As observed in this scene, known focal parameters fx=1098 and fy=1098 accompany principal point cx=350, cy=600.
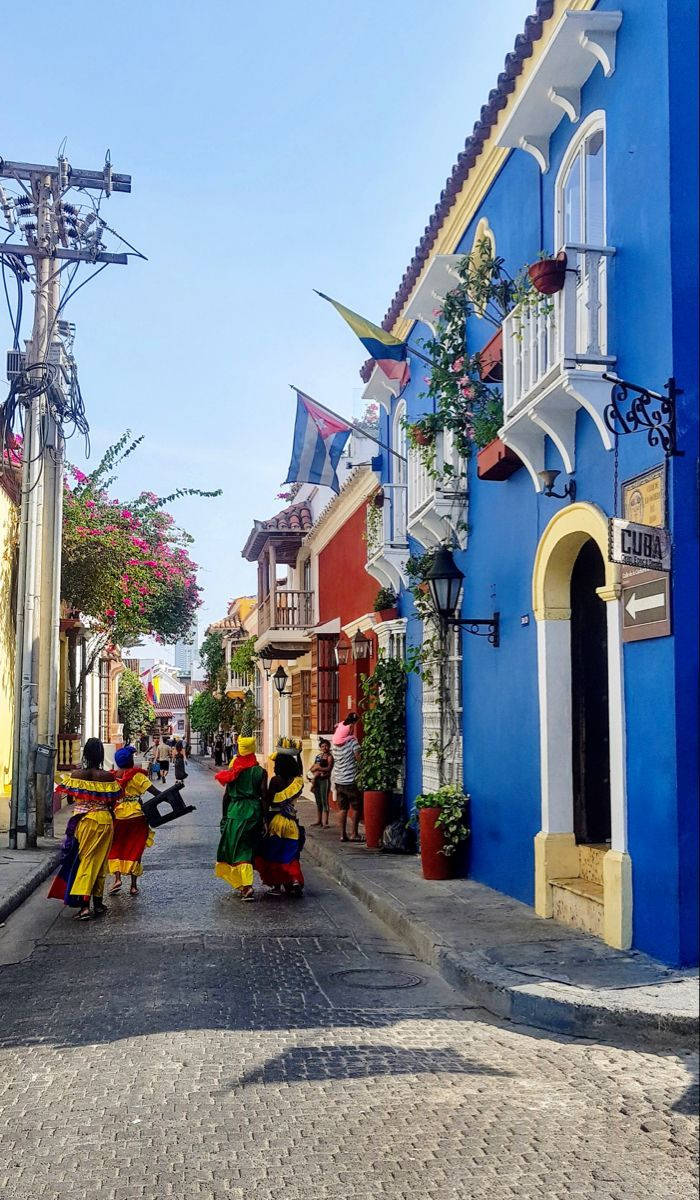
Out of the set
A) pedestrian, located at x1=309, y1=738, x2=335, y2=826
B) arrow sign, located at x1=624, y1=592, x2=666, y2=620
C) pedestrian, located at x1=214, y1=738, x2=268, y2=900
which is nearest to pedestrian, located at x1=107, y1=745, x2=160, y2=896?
pedestrian, located at x1=214, y1=738, x2=268, y2=900

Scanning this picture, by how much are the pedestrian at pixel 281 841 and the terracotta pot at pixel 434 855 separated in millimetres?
1272

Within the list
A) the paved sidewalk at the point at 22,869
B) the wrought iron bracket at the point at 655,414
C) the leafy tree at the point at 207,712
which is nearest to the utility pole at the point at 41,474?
the paved sidewalk at the point at 22,869

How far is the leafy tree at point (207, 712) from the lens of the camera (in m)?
54.1

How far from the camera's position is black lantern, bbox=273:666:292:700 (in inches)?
1143

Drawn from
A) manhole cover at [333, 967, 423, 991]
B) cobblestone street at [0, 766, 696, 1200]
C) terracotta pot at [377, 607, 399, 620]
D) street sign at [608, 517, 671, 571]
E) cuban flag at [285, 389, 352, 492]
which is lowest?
manhole cover at [333, 967, 423, 991]

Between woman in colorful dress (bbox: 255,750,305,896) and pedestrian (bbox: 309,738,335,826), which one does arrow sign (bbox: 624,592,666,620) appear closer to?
woman in colorful dress (bbox: 255,750,305,896)

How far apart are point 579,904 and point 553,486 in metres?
3.30

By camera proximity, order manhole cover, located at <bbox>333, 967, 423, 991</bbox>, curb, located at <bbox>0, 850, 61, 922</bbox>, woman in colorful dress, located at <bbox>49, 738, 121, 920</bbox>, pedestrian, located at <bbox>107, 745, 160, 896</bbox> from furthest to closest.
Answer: pedestrian, located at <bbox>107, 745, 160, 896</bbox>, curb, located at <bbox>0, 850, 61, 922</bbox>, woman in colorful dress, located at <bbox>49, 738, 121, 920</bbox>, manhole cover, located at <bbox>333, 967, 423, 991</bbox>

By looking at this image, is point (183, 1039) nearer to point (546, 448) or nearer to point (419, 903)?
point (419, 903)

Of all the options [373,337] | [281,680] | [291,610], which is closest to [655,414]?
[373,337]

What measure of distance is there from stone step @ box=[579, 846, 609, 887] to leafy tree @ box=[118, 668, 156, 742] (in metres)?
57.0

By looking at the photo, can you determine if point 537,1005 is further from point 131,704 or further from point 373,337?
point 131,704

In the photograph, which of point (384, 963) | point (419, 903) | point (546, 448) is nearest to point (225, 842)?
point (419, 903)

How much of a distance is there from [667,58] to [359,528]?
1336 cm
